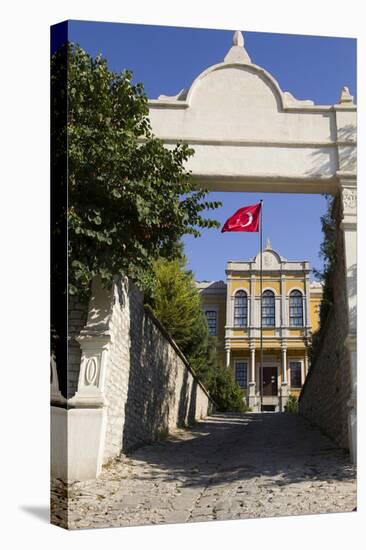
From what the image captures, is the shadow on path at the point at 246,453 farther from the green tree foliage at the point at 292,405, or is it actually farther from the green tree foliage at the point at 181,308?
the green tree foliage at the point at 181,308

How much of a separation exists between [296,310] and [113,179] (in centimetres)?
196

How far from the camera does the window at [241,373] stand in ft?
19.8

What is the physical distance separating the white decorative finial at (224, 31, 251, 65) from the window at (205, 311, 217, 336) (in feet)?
6.90

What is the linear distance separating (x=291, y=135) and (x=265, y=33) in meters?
0.88

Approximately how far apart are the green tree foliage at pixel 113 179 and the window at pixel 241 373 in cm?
103

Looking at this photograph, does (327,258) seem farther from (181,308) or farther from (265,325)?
(181,308)

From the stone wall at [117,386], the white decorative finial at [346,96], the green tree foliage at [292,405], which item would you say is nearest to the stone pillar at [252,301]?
the green tree foliage at [292,405]

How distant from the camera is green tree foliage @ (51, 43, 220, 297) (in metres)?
5.11

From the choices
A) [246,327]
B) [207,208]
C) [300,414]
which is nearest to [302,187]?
[207,208]

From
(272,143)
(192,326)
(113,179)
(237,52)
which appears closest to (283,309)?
(192,326)

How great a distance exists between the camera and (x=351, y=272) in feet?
19.8

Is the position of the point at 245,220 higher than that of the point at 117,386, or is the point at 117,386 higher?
the point at 245,220

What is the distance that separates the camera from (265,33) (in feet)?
18.6

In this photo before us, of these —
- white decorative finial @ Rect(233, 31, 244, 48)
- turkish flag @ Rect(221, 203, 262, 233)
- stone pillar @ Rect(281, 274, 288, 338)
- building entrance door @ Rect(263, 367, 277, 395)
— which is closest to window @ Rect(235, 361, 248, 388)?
building entrance door @ Rect(263, 367, 277, 395)
